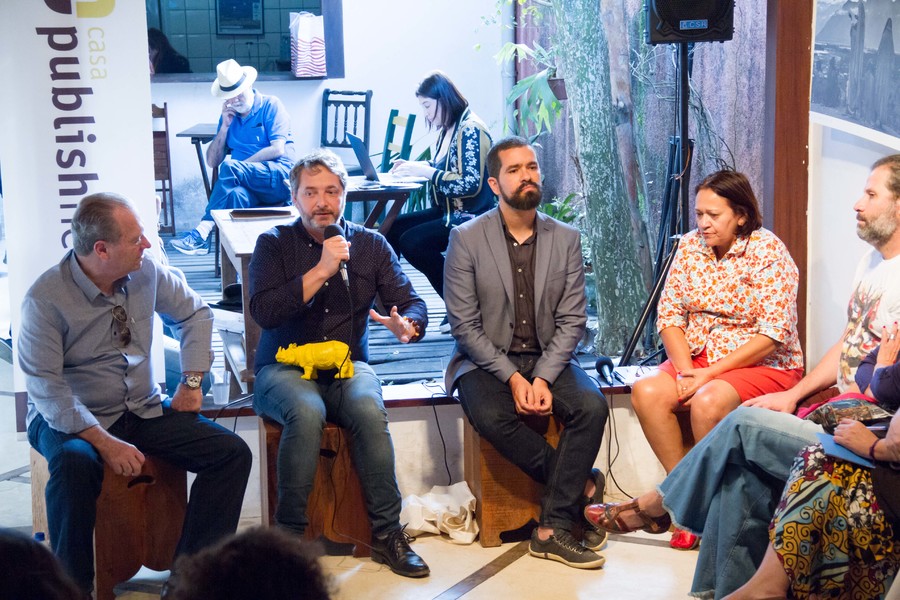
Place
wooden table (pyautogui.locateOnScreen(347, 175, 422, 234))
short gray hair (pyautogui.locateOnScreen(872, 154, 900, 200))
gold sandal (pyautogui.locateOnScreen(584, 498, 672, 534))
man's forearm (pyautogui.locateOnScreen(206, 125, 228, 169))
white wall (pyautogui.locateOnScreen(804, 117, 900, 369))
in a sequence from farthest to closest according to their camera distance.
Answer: man's forearm (pyautogui.locateOnScreen(206, 125, 228, 169)) < wooden table (pyautogui.locateOnScreen(347, 175, 422, 234)) < white wall (pyautogui.locateOnScreen(804, 117, 900, 369)) < gold sandal (pyautogui.locateOnScreen(584, 498, 672, 534)) < short gray hair (pyautogui.locateOnScreen(872, 154, 900, 200))

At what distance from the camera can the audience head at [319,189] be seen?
353cm

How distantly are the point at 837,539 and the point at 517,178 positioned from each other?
1614 mm

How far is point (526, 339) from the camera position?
146 inches

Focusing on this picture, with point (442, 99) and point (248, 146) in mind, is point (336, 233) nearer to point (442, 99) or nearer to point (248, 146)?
point (442, 99)

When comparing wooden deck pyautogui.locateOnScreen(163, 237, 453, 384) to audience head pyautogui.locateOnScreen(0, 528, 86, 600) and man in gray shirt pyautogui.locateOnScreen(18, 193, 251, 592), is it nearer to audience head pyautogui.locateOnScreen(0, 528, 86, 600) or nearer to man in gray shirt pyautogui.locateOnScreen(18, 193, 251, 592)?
man in gray shirt pyautogui.locateOnScreen(18, 193, 251, 592)

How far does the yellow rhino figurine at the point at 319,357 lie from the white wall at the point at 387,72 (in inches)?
222

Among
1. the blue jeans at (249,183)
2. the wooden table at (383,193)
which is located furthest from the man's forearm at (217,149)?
the wooden table at (383,193)

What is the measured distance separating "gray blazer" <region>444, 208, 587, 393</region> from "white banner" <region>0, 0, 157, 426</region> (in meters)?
1.12

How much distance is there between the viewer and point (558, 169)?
25.8ft

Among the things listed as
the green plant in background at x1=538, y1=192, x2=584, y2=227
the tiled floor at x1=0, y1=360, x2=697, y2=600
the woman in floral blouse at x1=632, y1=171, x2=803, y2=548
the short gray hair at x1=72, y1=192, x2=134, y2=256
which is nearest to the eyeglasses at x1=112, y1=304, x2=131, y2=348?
the short gray hair at x1=72, y1=192, x2=134, y2=256

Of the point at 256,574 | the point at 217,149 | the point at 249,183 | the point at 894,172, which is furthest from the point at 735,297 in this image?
the point at 217,149

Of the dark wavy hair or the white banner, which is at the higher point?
the white banner

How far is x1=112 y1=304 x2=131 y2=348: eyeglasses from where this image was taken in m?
3.23

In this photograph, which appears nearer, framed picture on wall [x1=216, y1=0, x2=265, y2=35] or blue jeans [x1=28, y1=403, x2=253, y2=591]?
blue jeans [x1=28, y1=403, x2=253, y2=591]
